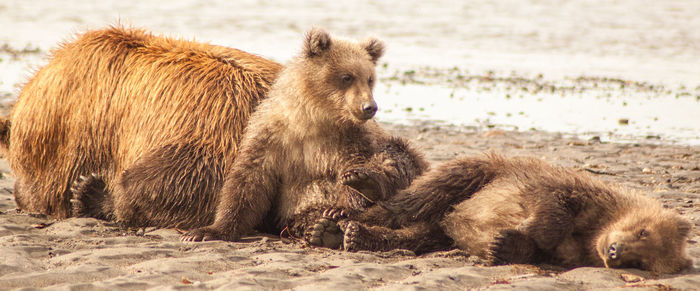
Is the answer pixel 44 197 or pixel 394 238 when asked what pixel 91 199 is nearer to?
pixel 44 197

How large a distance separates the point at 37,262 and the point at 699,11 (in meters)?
24.6

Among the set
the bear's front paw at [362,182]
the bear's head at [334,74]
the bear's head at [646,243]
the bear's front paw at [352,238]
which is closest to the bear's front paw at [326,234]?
the bear's front paw at [352,238]

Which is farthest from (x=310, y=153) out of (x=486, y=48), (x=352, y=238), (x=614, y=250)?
(x=486, y=48)

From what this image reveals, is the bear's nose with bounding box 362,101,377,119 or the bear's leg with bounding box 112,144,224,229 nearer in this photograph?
the bear's nose with bounding box 362,101,377,119

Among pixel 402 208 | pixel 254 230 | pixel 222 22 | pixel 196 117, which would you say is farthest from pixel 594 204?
pixel 222 22

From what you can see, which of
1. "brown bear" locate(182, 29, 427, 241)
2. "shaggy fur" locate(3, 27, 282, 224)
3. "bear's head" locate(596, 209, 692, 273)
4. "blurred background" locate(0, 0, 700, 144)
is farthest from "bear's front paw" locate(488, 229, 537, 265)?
"blurred background" locate(0, 0, 700, 144)

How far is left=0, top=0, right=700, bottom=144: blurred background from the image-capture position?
12789mm

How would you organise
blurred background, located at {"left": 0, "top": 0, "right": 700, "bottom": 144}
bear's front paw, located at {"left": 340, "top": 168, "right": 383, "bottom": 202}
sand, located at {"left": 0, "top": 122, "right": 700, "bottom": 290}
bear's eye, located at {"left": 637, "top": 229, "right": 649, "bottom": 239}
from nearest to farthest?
sand, located at {"left": 0, "top": 122, "right": 700, "bottom": 290} → bear's eye, located at {"left": 637, "top": 229, "right": 649, "bottom": 239} → bear's front paw, located at {"left": 340, "top": 168, "right": 383, "bottom": 202} → blurred background, located at {"left": 0, "top": 0, "right": 700, "bottom": 144}

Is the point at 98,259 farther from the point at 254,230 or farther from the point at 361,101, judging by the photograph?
the point at 361,101

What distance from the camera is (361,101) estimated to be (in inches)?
214

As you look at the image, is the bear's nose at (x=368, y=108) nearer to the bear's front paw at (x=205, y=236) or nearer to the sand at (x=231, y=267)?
the sand at (x=231, y=267)

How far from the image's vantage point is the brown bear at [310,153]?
552 cm

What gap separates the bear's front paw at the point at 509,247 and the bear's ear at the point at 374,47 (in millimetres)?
1681

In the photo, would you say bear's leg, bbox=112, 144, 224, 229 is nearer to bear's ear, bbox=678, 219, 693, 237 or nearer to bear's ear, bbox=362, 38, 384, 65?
bear's ear, bbox=362, 38, 384, 65
